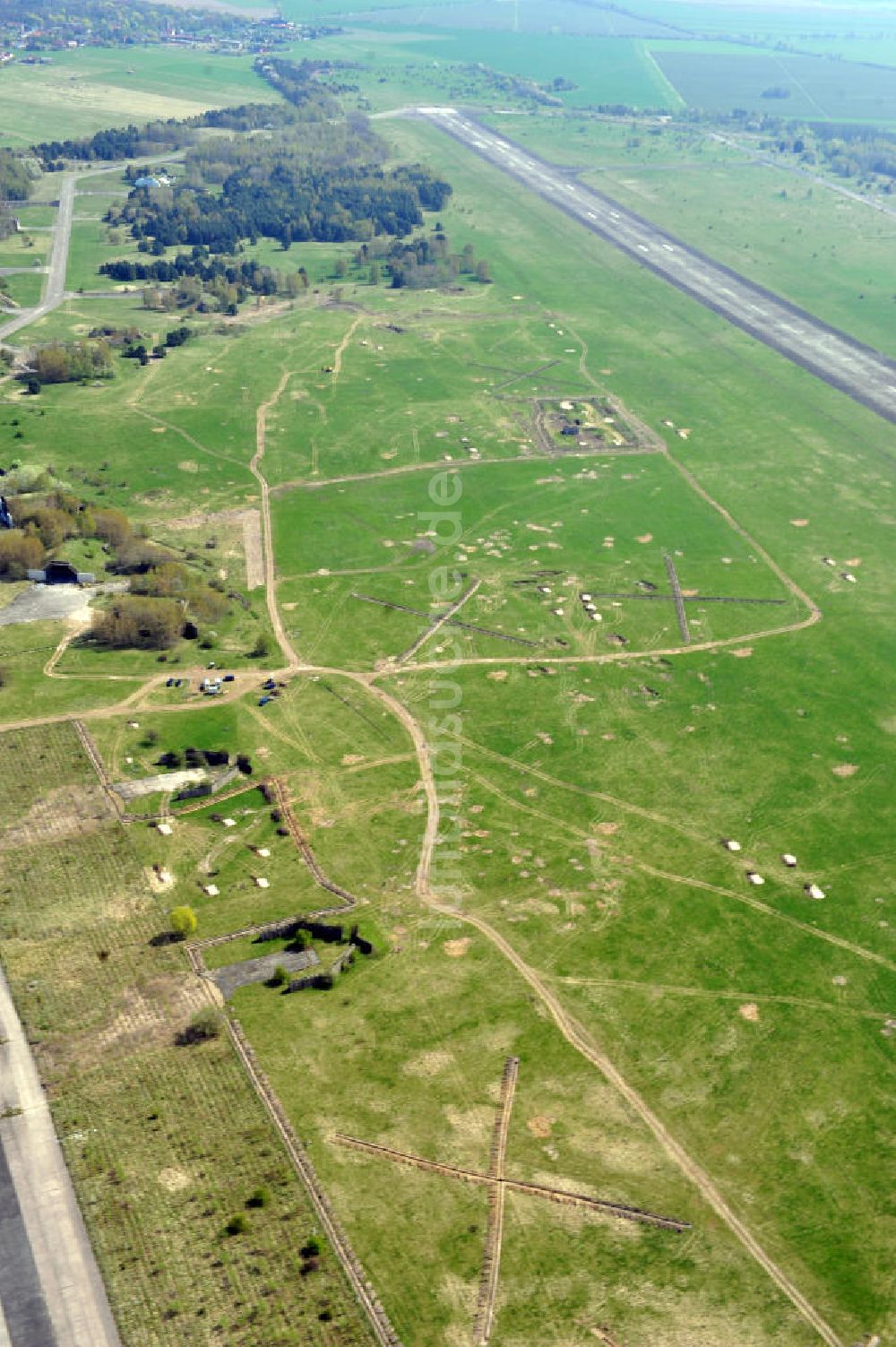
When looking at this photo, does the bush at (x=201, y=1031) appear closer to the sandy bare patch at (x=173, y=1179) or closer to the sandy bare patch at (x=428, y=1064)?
the sandy bare patch at (x=173, y=1179)

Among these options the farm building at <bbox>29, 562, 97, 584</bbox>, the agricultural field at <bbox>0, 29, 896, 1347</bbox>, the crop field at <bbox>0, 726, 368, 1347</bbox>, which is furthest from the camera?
the farm building at <bbox>29, 562, 97, 584</bbox>

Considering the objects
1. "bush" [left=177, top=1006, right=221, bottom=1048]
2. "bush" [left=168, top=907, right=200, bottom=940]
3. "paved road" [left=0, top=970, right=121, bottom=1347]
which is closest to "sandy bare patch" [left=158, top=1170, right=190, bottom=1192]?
"paved road" [left=0, top=970, right=121, bottom=1347]

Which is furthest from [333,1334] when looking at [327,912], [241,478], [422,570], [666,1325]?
[241,478]

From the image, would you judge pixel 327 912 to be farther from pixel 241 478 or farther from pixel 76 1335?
pixel 241 478

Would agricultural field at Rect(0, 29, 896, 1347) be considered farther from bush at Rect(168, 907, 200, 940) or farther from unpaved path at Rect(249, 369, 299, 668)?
bush at Rect(168, 907, 200, 940)

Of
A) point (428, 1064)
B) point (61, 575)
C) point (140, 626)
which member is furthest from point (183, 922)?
point (61, 575)

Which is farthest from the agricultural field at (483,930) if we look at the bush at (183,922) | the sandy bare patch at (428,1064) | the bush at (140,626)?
the bush at (140,626)

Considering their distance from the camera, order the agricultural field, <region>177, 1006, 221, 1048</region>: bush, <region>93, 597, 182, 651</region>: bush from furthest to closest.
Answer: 1. <region>93, 597, 182, 651</region>: bush
2. <region>177, 1006, 221, 1048</region>: bush
3. the agricultural field
